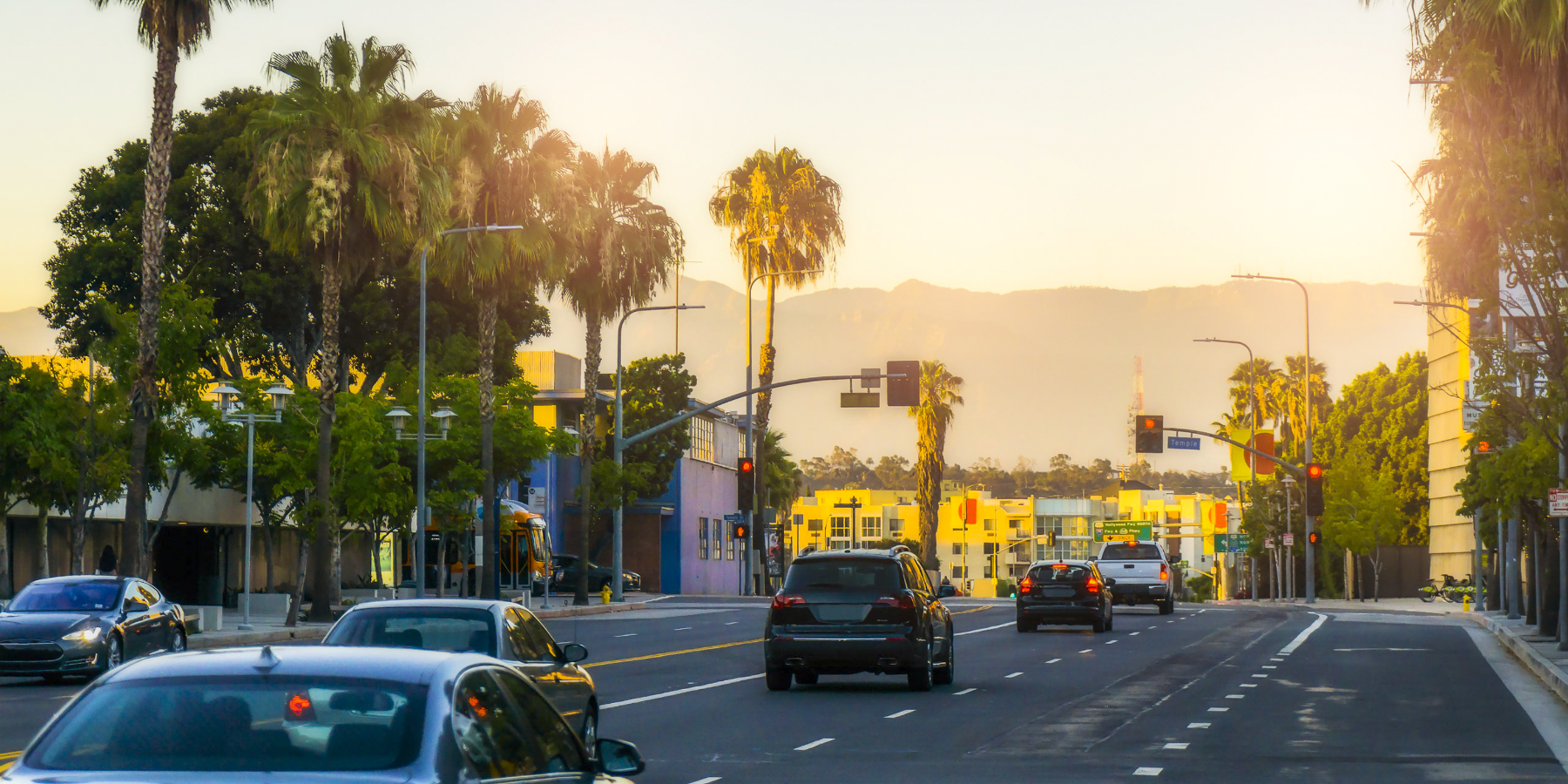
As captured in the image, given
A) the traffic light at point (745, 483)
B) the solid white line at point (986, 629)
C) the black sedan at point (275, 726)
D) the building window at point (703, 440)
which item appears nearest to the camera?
the black sedan at point (275, 726)

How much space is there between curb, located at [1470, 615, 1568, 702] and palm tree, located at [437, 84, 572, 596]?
24.6 meters

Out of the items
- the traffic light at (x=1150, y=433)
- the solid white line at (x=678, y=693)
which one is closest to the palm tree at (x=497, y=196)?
the traffic light at (x=1150, y=433)

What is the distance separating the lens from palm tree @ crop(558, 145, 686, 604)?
177ft

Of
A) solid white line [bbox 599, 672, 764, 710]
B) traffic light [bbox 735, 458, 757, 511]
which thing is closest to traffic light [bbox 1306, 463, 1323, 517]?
traffic light [bbox 735, 458, 757, 511]

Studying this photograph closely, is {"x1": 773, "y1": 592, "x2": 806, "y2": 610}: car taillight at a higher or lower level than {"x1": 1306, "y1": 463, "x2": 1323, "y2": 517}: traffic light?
lower

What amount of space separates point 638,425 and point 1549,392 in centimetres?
4958

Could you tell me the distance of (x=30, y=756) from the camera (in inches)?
204

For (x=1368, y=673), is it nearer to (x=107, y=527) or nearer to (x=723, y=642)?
(x=723, y=642)

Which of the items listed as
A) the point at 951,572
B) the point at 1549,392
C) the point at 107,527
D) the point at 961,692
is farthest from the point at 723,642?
the point at 951,572

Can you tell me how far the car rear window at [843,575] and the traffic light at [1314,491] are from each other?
34.3 meters

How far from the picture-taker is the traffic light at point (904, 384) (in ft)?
145

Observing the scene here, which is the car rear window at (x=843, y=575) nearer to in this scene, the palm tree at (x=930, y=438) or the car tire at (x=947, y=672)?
the car tire at (x=947, y=672)

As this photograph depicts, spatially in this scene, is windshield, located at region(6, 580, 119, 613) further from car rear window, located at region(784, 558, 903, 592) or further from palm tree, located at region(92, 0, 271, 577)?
car rear window, located at region(784, 558, 903, 592)

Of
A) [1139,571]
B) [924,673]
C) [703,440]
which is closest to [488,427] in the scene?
[1139,571]
